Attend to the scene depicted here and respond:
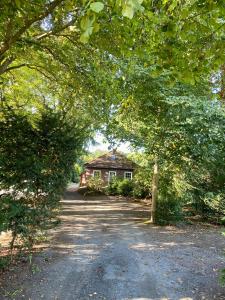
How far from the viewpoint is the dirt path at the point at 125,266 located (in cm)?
630

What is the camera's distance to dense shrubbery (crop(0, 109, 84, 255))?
24.0ft

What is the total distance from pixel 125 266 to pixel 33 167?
3494 mm

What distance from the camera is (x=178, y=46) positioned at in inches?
169

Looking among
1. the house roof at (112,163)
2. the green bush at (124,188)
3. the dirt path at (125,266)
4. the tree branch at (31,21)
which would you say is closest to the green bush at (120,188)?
the green bush at (124,188)

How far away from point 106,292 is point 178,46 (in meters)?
4.93

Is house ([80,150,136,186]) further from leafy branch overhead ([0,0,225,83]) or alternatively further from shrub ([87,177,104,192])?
leafy branch overhead ([0,0,225,83])

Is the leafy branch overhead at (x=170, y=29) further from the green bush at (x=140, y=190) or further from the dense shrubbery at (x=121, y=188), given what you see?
the dense shrubbery at (x=121, y=188)

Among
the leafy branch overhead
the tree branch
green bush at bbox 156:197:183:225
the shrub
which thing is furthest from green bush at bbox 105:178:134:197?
the leafy branch overhead

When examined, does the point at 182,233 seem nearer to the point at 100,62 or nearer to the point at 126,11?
the point at 100,62

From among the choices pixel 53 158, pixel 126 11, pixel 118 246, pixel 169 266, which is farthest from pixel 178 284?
pixel 126 11

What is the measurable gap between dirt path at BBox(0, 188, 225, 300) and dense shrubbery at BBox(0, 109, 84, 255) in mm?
1175

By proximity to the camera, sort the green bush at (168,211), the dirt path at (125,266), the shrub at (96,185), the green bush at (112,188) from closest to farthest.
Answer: the dirt path at (125,266), the green bush at (168,211), the green bush at (112,188), the shrub at (96,185)

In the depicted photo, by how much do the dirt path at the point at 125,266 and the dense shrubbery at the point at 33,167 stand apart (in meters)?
1.17

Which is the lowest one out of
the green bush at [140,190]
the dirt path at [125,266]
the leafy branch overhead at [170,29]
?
the dirt path at [125,266]
